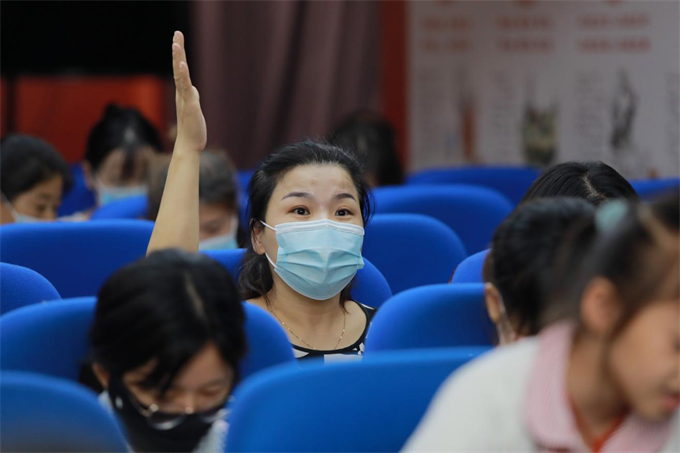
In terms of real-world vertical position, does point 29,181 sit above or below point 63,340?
below

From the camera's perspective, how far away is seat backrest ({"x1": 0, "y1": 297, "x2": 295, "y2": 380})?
74.3 inches

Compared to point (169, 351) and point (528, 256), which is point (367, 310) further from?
point (169, 351)

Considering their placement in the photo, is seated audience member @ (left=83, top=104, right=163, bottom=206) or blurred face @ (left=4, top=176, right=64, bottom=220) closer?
blurred face @ (left=4, top=176, right=64, bottom=220)

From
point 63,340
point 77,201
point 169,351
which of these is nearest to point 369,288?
point 63,340

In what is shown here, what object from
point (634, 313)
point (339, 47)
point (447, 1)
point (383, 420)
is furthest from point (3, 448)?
point (339, 47)

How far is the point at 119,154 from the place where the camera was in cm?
512

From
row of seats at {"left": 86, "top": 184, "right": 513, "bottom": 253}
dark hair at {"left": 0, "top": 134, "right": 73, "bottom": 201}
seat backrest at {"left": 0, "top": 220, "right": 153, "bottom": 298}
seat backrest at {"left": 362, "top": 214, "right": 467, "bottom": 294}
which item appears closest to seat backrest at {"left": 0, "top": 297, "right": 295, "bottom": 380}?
seat backrest at {"left": 0, "top": 220, "right": 153, "bottom": 298}

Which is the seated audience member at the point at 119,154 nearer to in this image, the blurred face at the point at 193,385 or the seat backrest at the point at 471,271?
the seat backrest at the point at 471,271

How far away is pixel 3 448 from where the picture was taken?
147 centimetres

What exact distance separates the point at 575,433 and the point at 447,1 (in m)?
4.92

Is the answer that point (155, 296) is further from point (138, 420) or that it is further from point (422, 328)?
point (422, 328)

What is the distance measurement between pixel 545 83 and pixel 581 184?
3209mm

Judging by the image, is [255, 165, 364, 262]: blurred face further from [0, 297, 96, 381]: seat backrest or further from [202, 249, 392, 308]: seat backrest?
[0, 297, 96, 381]: seat backrest

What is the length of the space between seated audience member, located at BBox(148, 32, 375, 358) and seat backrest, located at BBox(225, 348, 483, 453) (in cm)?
85
